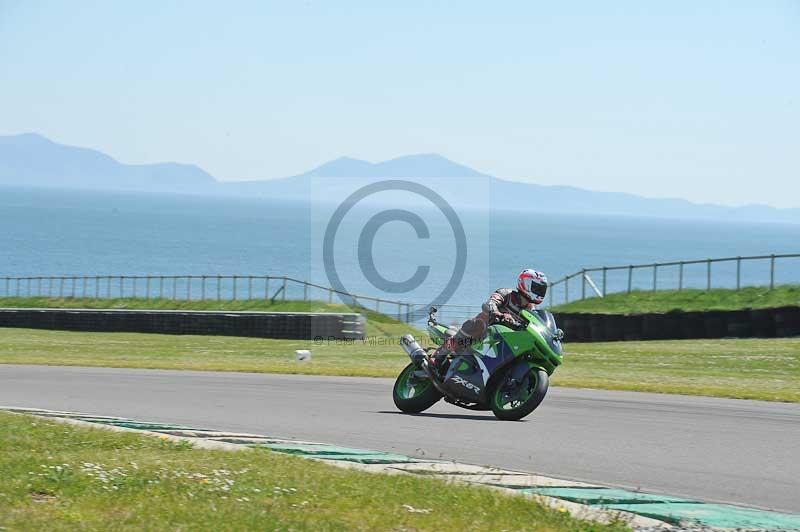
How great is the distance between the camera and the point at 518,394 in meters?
12.4

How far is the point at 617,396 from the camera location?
15.5m

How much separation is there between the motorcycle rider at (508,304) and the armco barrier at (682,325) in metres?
16.7

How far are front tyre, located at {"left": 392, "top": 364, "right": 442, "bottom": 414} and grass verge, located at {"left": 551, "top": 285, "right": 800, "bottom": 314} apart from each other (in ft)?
56.3

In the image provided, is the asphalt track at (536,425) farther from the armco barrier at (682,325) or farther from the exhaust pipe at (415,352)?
the armco barrier at (682,325)

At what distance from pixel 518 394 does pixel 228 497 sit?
5464mm

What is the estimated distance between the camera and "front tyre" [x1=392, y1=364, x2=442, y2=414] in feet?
43.7

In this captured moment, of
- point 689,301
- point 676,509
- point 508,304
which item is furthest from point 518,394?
point 689,301

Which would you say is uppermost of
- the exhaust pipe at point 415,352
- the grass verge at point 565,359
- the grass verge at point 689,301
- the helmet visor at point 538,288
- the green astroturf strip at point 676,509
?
the helmet visor at point 538,288

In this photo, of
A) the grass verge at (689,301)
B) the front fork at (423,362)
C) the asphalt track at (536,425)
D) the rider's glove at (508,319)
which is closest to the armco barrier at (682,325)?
the grass verge at (689,301)

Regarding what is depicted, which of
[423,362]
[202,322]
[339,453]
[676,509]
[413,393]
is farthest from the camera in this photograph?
[202,322]

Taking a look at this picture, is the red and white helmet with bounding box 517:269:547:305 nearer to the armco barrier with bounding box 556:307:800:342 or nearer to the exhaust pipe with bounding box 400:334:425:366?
the exhaust pipe with bounding box 400:334:425:366

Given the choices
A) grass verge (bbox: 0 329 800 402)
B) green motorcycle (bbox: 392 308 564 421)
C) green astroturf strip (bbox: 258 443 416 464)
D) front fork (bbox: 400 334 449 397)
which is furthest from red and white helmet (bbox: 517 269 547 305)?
grass verge (bbox: 0 329 800 402)

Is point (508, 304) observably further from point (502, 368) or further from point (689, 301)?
point (689, 301)

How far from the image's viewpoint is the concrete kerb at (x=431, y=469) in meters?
7.34
